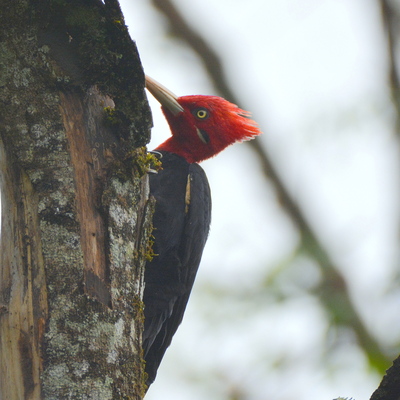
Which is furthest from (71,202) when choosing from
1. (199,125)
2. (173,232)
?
(199,125)

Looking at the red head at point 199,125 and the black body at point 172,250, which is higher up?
the red head at point 199,125

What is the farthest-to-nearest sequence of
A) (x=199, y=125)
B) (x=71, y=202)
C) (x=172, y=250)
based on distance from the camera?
(x=199, y=125) < (x=172, y=250) < (x=71, y=202)

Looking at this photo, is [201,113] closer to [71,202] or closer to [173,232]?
[173,232]

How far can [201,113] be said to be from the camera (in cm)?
496

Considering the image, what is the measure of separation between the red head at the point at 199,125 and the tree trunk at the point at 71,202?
2164 mm

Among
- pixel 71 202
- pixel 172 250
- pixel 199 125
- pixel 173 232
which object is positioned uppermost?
pixel 199 125

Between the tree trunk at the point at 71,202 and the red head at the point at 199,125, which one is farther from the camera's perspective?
the red head at the point at 199,125

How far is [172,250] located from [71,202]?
6.25 ft

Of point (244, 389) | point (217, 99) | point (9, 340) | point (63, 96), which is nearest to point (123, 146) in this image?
point (63, 96)

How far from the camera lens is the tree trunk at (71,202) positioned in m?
1.98

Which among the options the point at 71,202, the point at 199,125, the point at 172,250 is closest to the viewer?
the point at 71,202

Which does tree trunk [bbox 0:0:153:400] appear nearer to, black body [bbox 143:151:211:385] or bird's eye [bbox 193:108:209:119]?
black body [bbox 143:151:211:385]

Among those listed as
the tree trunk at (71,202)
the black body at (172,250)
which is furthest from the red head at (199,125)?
the tree trunk at (71,202)

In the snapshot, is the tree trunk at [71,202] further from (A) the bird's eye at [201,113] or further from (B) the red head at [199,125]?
(A) the bird's eye at [201,113]
